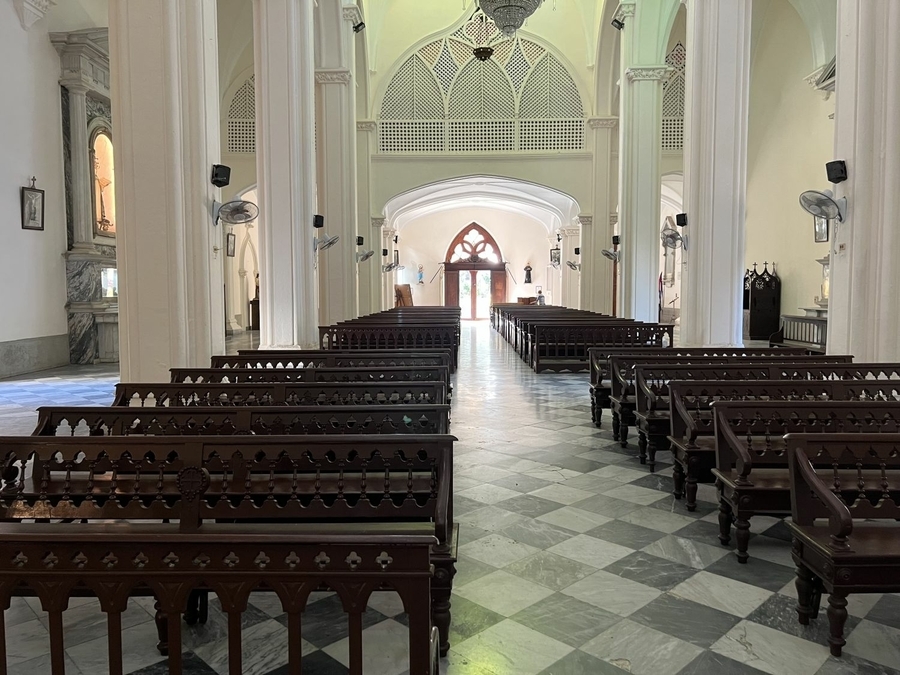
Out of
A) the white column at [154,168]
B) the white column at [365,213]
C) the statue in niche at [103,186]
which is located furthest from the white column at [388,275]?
the white column at [154,168]

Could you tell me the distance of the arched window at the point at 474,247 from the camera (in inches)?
1303

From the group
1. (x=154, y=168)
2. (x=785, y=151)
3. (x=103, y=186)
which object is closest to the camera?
(x=154, y=168)

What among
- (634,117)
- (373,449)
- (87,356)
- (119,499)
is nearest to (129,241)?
(119,499)

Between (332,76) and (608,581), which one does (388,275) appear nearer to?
(332,76)

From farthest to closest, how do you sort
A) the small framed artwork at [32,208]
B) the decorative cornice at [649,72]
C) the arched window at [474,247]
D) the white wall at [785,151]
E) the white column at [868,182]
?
the arched window at [474,247], the white wall at [785,151], the decorative cornice at [649,72], the small framed artwork at [32,208], the white column at [868,182]

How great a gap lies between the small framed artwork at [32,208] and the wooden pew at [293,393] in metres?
9.00

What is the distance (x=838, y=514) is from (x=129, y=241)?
218 inches

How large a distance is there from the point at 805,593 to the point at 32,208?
12.9m

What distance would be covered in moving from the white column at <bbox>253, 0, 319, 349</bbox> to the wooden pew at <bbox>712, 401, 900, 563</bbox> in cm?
645

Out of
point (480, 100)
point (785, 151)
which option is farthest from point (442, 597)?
point (480, 100)

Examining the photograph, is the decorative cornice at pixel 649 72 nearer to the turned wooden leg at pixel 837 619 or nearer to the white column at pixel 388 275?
the white column at pixel 388 275

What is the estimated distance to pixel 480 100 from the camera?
64.2 feet

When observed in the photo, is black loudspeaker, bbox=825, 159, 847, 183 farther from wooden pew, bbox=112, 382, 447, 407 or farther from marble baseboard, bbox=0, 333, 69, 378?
marble baseboard, bbox=0, 333, 69, 378

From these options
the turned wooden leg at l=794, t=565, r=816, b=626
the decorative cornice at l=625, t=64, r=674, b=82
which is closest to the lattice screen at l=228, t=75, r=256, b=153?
the decorative cornice at l=625, t=64, r=674, b=82
